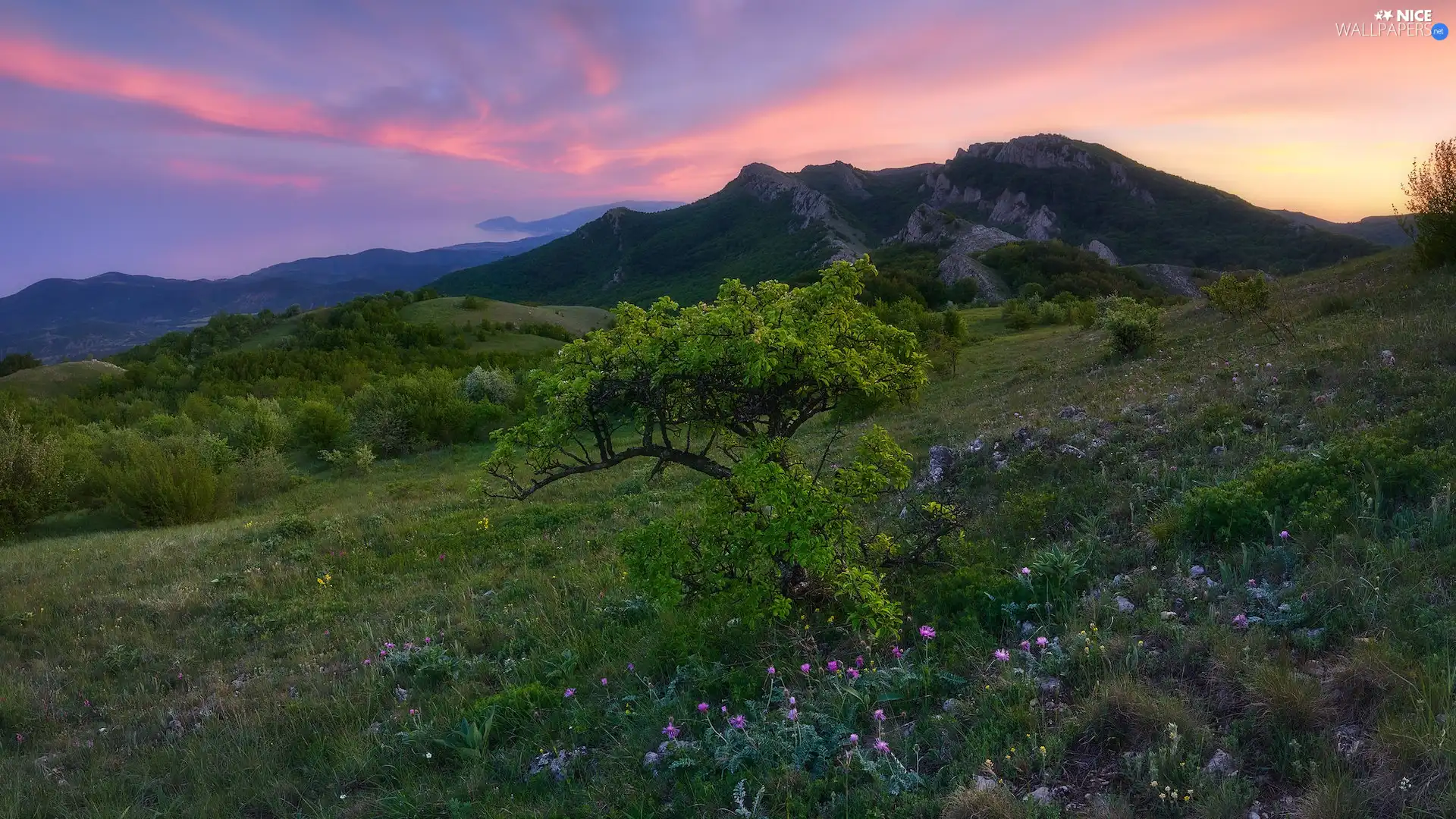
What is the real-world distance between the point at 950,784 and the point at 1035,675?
99 cm

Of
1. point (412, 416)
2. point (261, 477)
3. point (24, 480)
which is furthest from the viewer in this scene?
point (412, 416)

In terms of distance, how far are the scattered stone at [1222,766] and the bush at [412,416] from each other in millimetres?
29615

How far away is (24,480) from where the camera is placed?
1789 centimetres

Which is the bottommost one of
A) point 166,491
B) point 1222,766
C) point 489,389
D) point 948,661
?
point 166,491

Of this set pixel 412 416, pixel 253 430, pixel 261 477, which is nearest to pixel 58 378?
pixel 253 430

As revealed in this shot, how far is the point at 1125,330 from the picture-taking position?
16.5 m

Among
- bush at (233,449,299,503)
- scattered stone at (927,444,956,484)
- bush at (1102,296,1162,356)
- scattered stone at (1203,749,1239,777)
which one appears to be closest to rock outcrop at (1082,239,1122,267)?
bush at (1102,296,1162,356)

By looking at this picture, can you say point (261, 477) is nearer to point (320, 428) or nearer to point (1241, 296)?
point (320, 428)

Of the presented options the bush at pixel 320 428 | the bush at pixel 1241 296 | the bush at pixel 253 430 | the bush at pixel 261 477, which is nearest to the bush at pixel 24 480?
the bush at pixel 261 477

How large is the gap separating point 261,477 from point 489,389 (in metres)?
13.6

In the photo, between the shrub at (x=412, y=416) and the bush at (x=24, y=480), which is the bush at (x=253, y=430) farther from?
the bush at (x=24, y=480)

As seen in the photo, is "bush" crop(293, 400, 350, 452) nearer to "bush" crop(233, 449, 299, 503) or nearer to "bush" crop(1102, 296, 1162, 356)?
"bush" crop(233, 449, 299, 503)

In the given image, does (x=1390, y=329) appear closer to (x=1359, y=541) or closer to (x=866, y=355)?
(x=1359, y=541)

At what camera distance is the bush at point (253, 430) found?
87.6 feet
